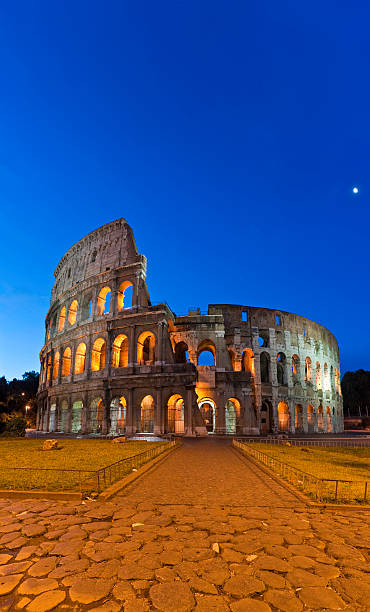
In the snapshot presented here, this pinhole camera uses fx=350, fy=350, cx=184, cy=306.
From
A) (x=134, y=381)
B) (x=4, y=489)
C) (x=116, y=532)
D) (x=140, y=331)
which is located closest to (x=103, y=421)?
(x=134, y=381)

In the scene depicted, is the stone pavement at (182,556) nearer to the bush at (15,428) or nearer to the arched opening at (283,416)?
the bush at (15,428)

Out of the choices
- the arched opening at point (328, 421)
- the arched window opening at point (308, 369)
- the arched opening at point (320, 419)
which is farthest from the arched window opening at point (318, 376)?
the arched opening at point (328, 421)

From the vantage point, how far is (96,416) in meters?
33.5

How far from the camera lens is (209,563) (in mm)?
4141

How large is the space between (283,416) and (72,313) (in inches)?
1083

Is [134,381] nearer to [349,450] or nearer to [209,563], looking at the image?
[349,450]

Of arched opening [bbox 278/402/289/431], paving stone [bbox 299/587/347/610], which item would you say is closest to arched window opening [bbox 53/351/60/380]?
arched opening [bbox 278/402/289/431]

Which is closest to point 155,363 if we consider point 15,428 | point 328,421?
point 15,428

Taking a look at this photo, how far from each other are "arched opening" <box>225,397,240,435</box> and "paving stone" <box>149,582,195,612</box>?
30.4 meters

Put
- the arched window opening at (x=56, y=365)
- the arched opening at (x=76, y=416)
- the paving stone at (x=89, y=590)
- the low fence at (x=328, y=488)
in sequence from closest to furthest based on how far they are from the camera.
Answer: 1. the paving stone at (x=89, y=590)
2. the low fence at (x=328, y=488)
3. the arched opening at (x=76, y=416)
4. the arched window opening at (x=56, y=365)

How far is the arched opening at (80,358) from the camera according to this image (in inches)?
1442

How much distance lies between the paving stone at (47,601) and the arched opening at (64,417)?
35114 millimetres

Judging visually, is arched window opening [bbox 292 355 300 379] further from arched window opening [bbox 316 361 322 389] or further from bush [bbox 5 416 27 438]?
bush [bbox 5 416 27 438]

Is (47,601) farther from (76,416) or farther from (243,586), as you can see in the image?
(76,416)
